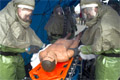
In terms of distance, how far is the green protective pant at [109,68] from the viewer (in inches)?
108

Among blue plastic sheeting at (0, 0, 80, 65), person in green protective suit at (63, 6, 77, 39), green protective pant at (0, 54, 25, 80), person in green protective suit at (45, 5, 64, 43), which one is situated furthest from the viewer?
person in green protective suit at (63, 6, 77, 39)

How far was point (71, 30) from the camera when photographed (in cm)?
597

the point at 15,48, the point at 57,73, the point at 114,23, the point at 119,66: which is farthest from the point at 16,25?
the point at 119,66

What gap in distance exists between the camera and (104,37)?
8.50 ft

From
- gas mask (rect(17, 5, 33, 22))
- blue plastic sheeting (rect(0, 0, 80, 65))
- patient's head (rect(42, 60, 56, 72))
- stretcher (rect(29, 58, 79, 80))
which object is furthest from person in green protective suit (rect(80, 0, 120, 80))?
blue plastic sheeting (rect(0, 0, 80, 65))

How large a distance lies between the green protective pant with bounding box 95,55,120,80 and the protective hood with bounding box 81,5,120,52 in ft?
0.73

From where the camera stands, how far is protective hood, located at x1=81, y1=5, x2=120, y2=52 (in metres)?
2.59

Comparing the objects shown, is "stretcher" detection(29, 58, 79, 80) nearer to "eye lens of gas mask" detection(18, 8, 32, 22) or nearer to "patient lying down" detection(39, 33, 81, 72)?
"patient lying down" detection(39, 33, 81, 72)

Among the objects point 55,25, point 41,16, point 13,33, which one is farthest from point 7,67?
point 41,16

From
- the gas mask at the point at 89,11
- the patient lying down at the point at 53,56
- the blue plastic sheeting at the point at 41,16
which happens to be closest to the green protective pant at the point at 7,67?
the patient lying down at the point at 53,56

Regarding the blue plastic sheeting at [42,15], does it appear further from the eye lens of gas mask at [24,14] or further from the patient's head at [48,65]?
the patient's head at [48,65]

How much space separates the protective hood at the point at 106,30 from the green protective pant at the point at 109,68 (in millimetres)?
223

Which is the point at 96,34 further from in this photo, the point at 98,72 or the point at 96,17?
the point at 98,72

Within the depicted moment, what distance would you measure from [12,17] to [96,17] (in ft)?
4.75
